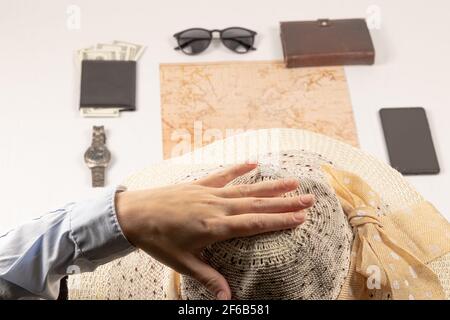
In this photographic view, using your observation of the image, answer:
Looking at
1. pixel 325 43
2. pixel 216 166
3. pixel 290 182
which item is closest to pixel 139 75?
pixel 325 43

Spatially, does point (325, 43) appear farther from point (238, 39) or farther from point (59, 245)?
point (59, 245)

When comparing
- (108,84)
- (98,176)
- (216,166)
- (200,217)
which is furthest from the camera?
(108,84)

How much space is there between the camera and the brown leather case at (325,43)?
1.63m

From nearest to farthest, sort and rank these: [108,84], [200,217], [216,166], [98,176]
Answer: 1. [200,217]
2. [216,166]
3. [98,176]
4. [108,84]

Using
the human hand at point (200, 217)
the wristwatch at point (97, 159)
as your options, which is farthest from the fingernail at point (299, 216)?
the wristwatch at point (97, 159)

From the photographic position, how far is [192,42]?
1668 mm

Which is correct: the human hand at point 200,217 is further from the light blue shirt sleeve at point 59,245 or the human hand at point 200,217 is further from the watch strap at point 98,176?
the watch strap at point 98,176

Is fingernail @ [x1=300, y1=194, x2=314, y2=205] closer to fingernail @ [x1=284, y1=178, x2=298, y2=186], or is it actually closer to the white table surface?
fingernail @ [x1=284, y1=178, x2=298, y2=186]

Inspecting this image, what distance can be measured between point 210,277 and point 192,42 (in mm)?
1026

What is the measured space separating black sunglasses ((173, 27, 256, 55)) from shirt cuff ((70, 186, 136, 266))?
3.31ft

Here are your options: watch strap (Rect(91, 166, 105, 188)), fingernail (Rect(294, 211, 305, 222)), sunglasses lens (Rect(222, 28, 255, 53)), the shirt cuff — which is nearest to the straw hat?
fingernail (Rect(294, 211, 305, 222))

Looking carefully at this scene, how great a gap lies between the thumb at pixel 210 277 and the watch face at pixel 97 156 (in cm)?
76
